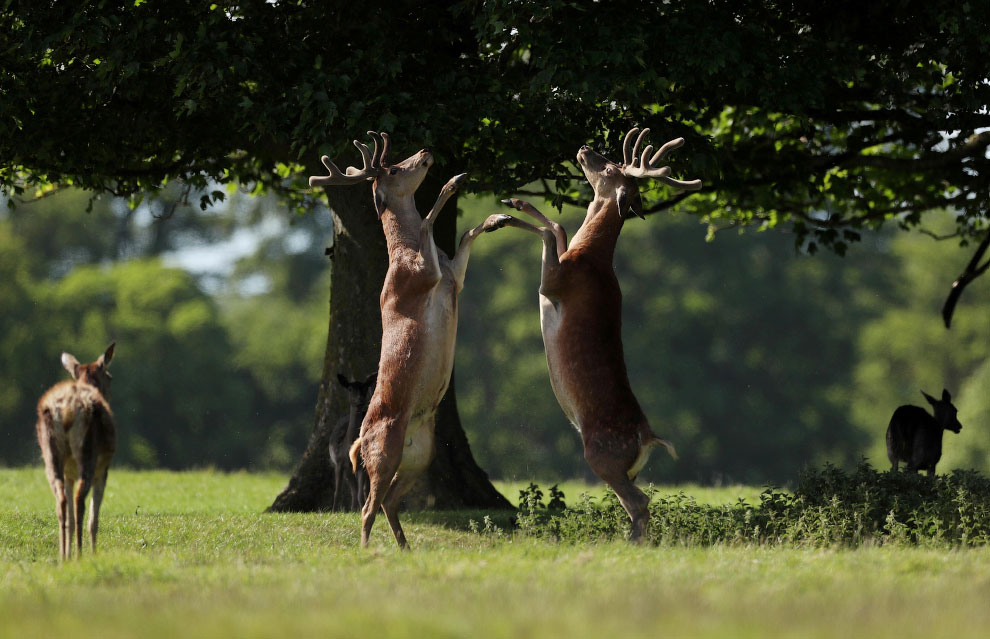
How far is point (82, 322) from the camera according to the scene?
5103 centimetres

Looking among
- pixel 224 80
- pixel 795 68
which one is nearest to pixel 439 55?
pixel 224 80

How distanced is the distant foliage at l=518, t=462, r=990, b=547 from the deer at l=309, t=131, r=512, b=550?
1.60 m

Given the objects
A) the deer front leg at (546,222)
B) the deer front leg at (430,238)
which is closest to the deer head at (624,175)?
the deer front leg at (546,222)

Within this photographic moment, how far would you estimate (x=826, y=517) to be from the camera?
465 inches

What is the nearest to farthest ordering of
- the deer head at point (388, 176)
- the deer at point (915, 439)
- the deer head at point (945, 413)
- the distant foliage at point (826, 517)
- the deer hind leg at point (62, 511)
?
the deer hind leg at point (62, 511), the distant foliage at point (826, 517), the deer head at point (388, 176), the deer at point (915, 439), the deer head at point (945, 413)

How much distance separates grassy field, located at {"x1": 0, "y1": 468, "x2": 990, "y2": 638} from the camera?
6.52m

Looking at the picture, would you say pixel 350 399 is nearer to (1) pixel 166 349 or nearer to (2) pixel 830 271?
(1) pixel 166 349

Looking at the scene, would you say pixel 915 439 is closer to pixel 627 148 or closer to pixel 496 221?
pixel 627 148

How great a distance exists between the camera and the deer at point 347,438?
15.4 m

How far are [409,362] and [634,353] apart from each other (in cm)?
3873

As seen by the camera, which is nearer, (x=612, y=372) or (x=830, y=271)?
(x=612, y=372)

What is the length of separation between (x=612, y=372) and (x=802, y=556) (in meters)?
2.27

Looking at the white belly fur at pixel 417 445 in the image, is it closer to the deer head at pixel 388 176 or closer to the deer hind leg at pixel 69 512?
the deer head at pixel 388 176

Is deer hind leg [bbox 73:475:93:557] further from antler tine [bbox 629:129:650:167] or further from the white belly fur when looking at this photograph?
antler tine [bbox 629:129:650:167]
